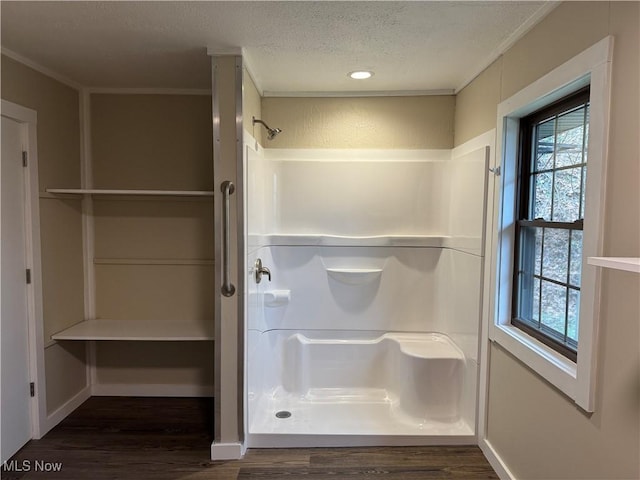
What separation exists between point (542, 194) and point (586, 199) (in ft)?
1.90

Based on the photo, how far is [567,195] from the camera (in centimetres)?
Result: 178

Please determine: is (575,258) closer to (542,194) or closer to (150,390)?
(542,194)

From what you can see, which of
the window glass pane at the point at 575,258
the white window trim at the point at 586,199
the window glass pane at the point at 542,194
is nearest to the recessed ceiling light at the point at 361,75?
the white window trim at the point at 586,199

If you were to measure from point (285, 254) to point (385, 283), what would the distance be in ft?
2.60

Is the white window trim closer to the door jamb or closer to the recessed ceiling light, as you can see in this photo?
the recessed ceiling light

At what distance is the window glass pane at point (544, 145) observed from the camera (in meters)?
1.92

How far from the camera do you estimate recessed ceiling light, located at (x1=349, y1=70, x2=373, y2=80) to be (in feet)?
8.42

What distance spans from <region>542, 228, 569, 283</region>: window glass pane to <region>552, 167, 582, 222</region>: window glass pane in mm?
71

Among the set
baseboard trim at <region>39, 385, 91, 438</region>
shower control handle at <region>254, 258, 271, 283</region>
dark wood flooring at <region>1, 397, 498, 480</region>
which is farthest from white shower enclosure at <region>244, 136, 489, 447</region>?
baseboard trim at <region>39, 385, 91, 438</region>

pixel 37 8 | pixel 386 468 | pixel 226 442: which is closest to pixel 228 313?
pixel 226 442

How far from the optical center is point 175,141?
3.05 m

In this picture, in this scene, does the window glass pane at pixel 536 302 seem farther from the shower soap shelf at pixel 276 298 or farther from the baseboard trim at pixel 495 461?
the shower soap shelf at pixel 276 298

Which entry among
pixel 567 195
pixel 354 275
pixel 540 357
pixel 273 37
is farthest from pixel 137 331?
pixel 567 195

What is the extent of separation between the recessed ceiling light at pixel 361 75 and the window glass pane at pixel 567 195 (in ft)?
4.27
